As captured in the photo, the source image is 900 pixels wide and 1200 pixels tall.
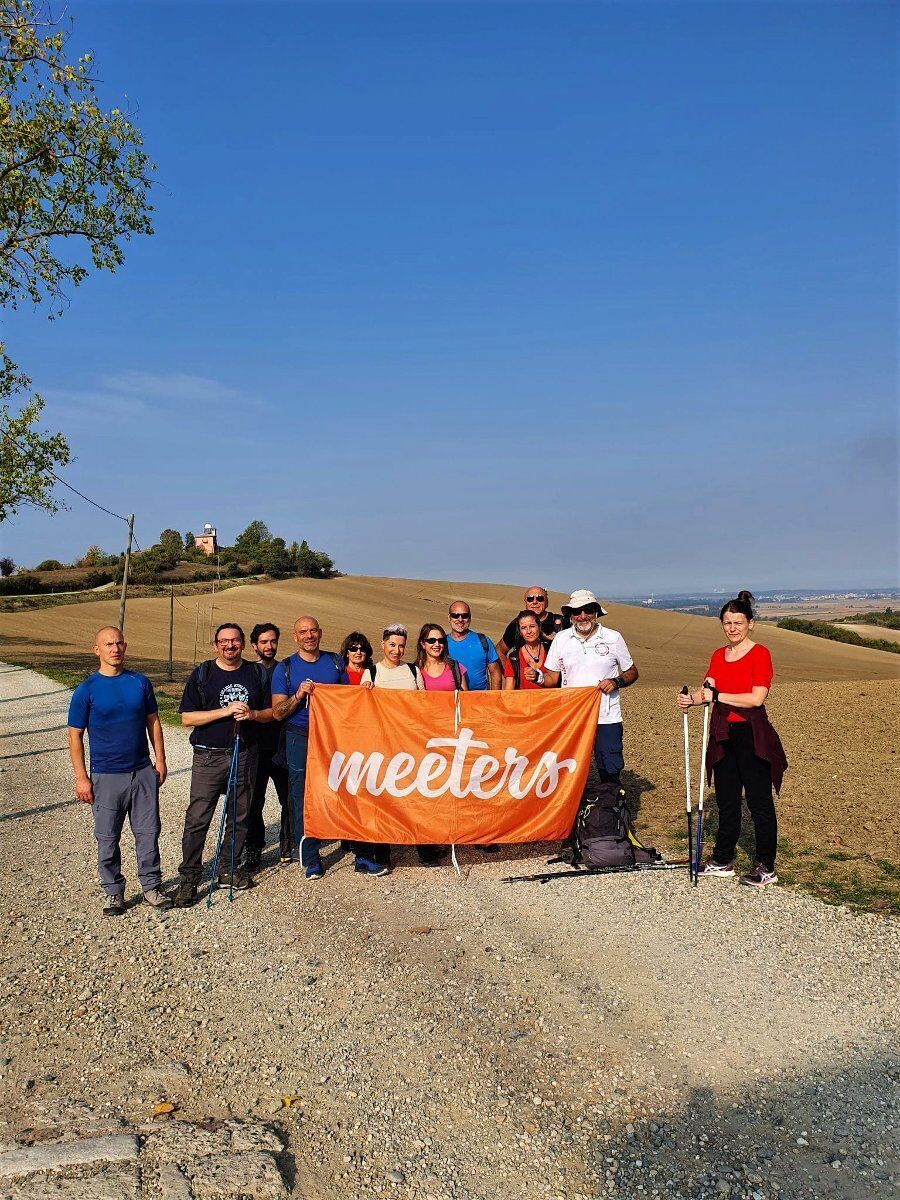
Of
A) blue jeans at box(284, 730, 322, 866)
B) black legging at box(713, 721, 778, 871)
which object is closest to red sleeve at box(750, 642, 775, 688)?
black legging at box(713, 721, 778, 871)

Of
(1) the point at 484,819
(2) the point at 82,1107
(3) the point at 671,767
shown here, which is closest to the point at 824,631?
(3) the point at 671,767

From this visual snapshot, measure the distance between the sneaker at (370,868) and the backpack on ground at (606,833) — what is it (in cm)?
187

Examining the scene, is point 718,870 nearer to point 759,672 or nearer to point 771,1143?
point 759,672

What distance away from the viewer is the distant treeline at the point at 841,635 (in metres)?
66.1

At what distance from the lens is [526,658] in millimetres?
9250

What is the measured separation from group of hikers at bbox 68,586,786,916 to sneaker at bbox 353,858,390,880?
1 cm

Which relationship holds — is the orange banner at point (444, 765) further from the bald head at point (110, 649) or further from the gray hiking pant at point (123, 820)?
the bald head at point (110, 649)

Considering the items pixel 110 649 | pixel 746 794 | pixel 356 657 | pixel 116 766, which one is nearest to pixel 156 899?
pixel 116 766

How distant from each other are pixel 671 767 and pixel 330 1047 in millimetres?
8740

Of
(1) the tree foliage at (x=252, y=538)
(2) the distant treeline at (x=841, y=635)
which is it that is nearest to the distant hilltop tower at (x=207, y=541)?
(1) the tree foliage at (x=252, y=538)

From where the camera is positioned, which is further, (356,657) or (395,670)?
(356,657)

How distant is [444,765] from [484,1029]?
330cm

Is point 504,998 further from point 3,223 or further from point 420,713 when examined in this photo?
point 3,223

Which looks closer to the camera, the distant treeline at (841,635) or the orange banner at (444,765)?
the orange banner at (444,765)
